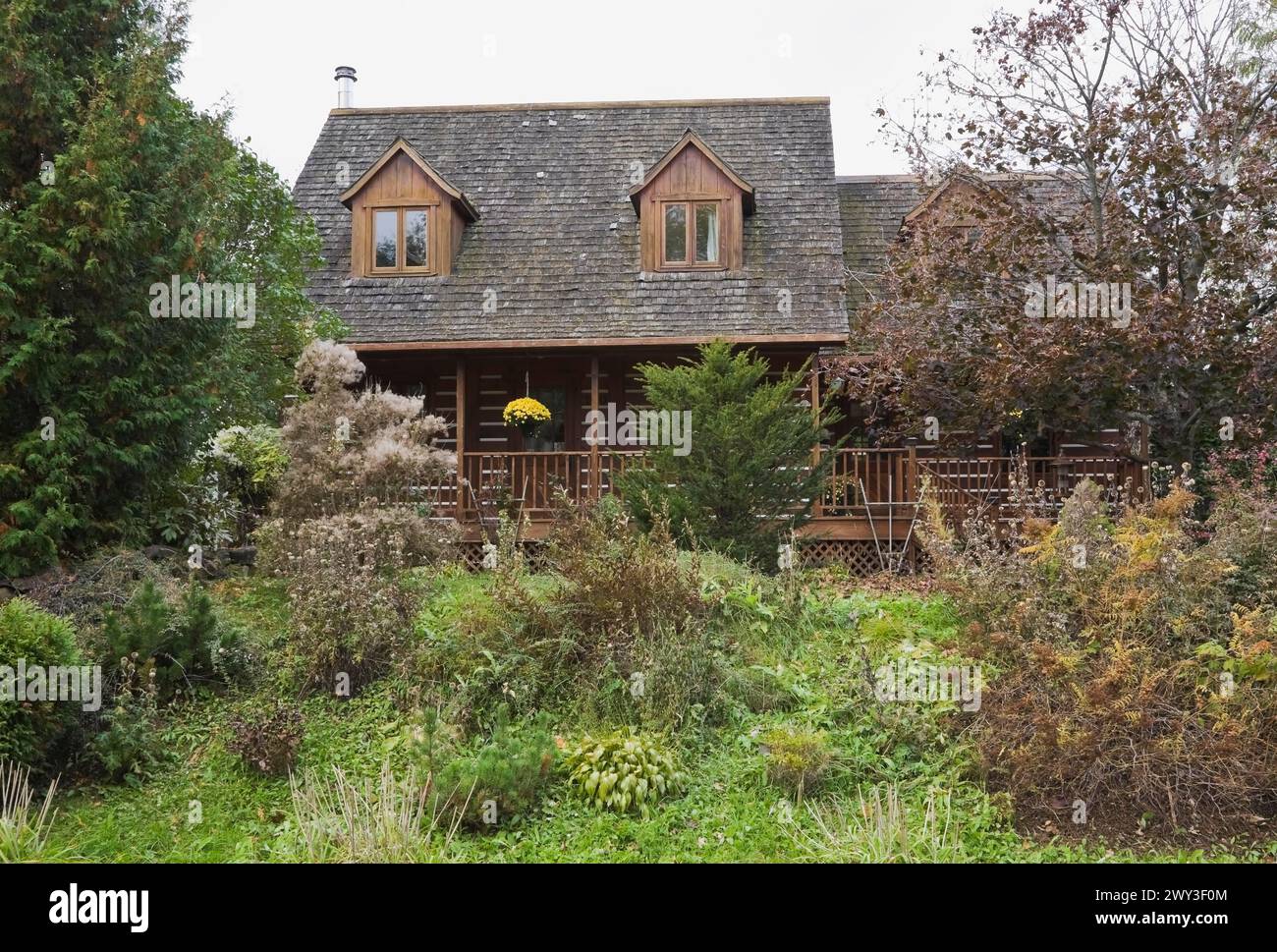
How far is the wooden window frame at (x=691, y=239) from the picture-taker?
16.7 meters

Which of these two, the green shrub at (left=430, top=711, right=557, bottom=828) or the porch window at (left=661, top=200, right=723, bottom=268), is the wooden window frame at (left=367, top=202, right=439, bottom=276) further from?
the green shrub at (left=430, top=711, right=557, bottom=828)

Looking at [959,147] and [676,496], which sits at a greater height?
[959,147]

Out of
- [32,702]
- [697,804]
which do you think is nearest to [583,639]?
[697,804]

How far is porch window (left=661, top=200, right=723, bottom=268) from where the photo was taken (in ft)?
55.2

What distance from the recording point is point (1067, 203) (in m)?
13.3

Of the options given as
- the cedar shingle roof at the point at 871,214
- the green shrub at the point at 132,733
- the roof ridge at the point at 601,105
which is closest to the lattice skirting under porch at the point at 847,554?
the cedar shingle roof at the point at 871,214

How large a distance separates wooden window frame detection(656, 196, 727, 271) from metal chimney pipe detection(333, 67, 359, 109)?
363 inches

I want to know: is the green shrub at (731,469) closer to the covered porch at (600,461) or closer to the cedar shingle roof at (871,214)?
the covered porch at (600,461)

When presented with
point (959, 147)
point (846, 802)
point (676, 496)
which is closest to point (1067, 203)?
point (959, 147)
